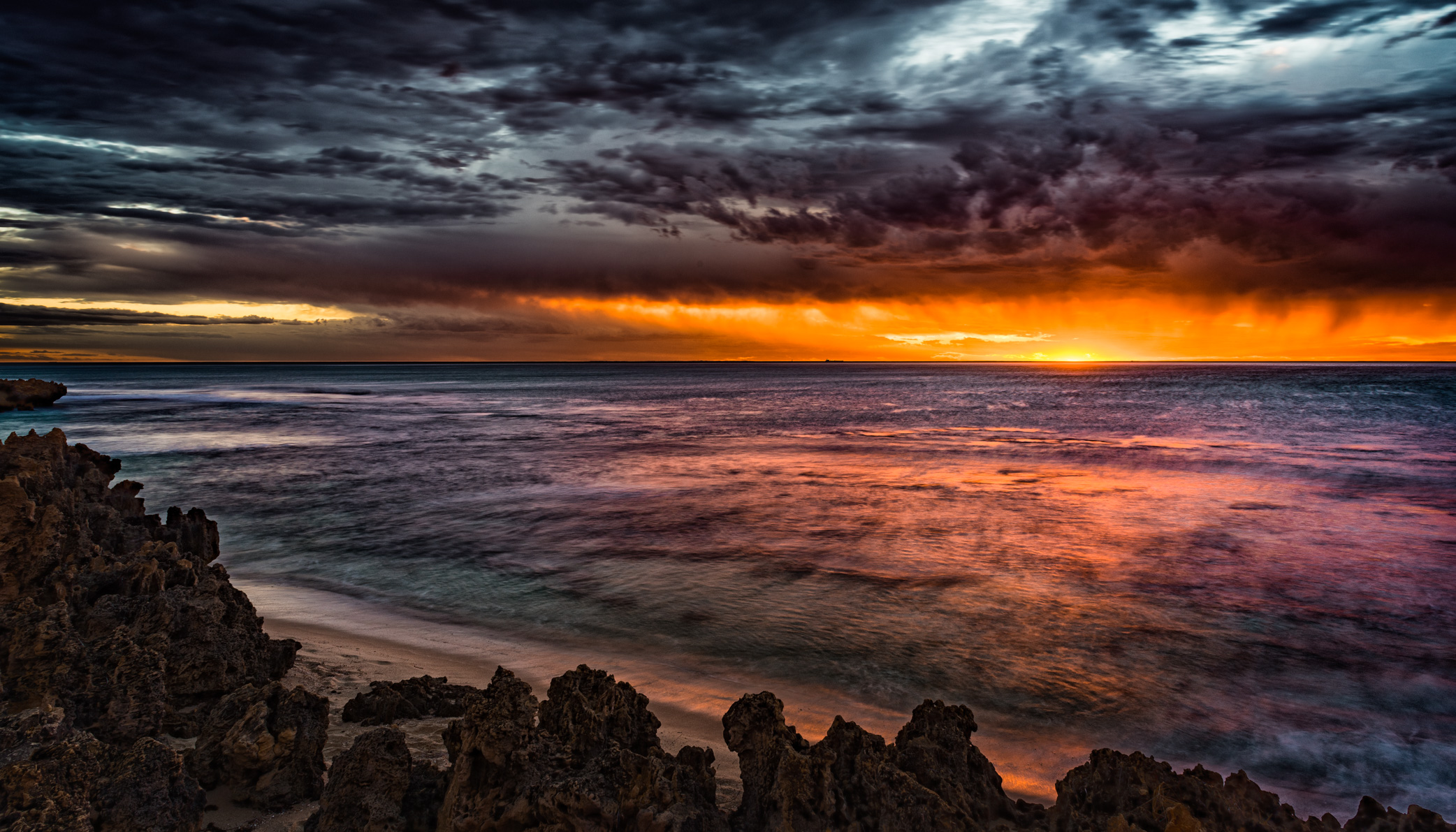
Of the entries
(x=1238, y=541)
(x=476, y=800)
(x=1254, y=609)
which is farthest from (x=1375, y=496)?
(x=476, y=800)

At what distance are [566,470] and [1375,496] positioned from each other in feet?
71.0

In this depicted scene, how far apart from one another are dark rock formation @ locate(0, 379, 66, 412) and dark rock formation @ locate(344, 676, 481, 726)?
212 ft

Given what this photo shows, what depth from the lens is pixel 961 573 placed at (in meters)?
11.4

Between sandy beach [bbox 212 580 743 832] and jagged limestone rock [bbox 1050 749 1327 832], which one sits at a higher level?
jagged limestone rock [bbox 1050 749 1327 832]

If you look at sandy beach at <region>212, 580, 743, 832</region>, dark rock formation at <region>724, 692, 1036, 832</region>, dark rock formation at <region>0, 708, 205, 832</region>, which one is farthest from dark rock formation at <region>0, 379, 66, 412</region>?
dark rock formation at <region>724, 692, 1036, 832</region>

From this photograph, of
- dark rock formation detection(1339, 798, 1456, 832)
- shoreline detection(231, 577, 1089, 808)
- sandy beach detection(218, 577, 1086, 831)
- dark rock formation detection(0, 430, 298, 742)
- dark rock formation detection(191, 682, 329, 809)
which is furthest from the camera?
shoreline detection(231, 577, 1089, 808)

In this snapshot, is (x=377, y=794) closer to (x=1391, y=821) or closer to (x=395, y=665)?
(x=395, y=665)

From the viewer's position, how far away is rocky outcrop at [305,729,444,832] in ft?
11.3

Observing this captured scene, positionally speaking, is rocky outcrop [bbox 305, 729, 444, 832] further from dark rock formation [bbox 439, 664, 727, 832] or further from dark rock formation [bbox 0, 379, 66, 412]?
dark rock formation [bbox 0, 379, 66, 412]

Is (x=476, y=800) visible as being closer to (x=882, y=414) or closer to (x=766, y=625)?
(x=766, y=625)

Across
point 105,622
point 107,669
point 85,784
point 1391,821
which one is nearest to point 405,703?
point 107,669

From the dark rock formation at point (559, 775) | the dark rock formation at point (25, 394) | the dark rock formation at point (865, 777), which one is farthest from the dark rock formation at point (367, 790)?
the dark rock formation at point (25, 394)

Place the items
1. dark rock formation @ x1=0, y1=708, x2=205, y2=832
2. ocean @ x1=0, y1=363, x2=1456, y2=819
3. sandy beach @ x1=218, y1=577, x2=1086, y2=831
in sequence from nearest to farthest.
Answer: dark rock formation @ x1=0, y1=708, x2=205, y2=832 → sandy beach @ x1=218, y1=577, x2=1086, y2=831 → ocean @ x1=0, y1=363, x2=1456, y2=819

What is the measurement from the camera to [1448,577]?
11344 millimetres
